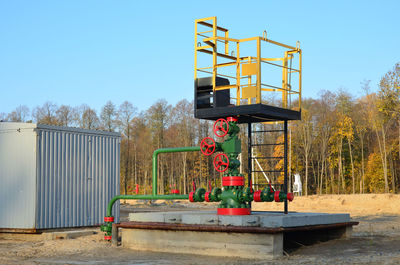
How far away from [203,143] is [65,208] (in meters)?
6.57

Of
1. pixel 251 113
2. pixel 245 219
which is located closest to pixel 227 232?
pixel 245 219

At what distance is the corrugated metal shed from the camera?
1603cm

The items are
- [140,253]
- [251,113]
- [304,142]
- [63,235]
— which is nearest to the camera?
[251,113]

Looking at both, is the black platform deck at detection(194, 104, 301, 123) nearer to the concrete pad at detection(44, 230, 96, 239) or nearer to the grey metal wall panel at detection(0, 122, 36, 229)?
the concrete pad at detection(44, 230, 96, 239)

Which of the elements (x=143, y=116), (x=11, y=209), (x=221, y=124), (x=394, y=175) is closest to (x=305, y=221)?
(x=221, y=124)

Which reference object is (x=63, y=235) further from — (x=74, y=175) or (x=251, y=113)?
(x=251, y=113)

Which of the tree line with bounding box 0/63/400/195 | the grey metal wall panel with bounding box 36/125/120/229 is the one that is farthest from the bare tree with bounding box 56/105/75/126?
the grey metal wall panel with bounding box 36/125/120/229

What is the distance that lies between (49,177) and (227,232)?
7681 mm

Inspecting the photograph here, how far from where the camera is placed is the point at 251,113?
11969 mm

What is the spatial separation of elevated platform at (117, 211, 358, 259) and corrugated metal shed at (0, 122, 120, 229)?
12.0 ft

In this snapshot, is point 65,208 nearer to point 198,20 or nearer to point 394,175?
point 198,20

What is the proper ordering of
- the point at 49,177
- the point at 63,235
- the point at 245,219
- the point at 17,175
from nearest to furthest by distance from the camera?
the point at 245,219 → the point at 63,235 → the point at 49,177 → the point at 17,175

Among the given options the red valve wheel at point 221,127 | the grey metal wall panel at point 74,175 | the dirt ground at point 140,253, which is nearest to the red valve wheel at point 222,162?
the red valve wheel at point 221,127

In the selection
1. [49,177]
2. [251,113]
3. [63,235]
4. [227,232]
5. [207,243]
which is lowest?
[63,235]
